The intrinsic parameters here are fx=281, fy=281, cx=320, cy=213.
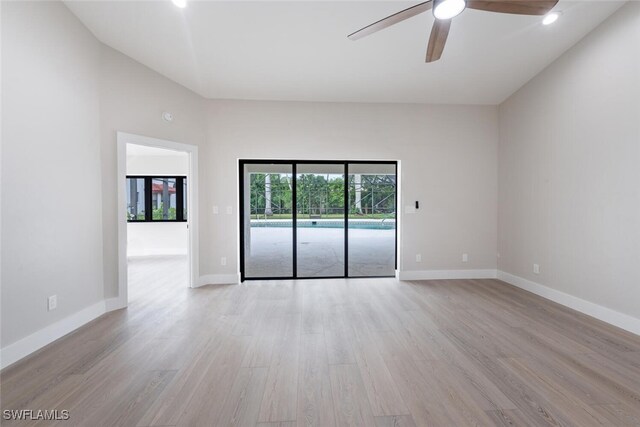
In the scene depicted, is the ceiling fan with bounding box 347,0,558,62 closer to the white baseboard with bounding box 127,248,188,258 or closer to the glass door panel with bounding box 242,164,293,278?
the glass door panel with bounding box 242,164,293,278

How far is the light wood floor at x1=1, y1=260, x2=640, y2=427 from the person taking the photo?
1703mm

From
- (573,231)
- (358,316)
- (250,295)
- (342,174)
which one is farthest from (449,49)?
(250,295)

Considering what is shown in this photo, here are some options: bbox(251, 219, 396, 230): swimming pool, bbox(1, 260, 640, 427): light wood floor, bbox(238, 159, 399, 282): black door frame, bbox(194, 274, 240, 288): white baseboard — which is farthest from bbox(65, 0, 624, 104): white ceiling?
bbox(1, 260, 640, 427): light wood floor

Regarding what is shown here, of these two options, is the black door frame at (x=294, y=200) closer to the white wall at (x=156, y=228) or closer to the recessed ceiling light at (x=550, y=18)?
the recessed ceiling light at (x=550, y=18)

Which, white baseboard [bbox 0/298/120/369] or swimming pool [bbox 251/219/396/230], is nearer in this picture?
white baseboard [bbox 0/298/120/369]

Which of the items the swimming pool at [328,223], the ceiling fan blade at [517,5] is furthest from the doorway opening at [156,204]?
the ceiling fan blade at [517,5]

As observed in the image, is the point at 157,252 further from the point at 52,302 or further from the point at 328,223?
the point at 328,223

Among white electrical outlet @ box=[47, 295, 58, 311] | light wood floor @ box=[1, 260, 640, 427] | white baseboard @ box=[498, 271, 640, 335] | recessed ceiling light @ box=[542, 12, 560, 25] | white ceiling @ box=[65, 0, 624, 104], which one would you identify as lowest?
light wood floor @ box=[1, 260, 640, 427]

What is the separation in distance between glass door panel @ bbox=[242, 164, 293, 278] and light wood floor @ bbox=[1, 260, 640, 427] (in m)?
1.31

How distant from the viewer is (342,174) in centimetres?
473

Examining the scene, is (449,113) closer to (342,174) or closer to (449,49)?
(449,49)

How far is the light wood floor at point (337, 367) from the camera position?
5.59 ft

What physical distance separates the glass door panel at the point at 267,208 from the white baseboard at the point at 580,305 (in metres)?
3.55

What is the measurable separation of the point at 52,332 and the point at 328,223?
3.64 meters
